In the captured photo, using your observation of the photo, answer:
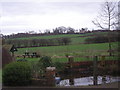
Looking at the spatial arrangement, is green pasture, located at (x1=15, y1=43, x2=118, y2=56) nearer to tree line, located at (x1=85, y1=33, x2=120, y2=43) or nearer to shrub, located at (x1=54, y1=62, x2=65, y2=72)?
tree line, located at (x1=85, y1=33, x2=120, y2=43)

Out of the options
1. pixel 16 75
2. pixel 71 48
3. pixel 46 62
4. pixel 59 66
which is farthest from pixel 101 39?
pixel 16 75

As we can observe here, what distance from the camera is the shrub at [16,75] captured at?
6.52m

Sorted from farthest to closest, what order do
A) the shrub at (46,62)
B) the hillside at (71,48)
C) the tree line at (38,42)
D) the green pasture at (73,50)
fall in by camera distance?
the green pasture at (73,50), the hillside at (71,48), the tree line at (38,42), the shrub at (46,62)

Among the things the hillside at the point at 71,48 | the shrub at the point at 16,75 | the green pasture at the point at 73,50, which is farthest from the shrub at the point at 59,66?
the shrub at the point at 16,75

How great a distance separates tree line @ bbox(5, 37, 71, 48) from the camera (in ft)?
34.3

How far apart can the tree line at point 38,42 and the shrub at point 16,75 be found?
3.73 m

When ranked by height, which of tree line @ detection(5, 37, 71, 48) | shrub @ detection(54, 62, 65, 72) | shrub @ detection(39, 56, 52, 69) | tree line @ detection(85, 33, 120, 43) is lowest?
shrub @ detection(54, 62, 65, 72)

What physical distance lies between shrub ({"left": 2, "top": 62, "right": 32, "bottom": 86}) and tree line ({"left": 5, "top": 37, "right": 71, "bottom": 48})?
3.73 m

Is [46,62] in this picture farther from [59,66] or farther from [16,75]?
[16,75]

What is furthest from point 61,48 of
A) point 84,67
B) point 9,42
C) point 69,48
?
point 9,42

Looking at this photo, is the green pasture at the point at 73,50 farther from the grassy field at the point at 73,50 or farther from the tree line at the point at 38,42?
the tree line at the point at 38,42

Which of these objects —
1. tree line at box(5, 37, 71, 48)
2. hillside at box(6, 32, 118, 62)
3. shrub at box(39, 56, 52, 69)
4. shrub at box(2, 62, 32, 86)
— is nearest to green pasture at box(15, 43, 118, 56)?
hillside at box(6, 32, 118, 62)

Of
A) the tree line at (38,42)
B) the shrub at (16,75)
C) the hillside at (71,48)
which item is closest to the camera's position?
the shrub at (16,75)

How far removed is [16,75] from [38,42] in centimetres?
459
